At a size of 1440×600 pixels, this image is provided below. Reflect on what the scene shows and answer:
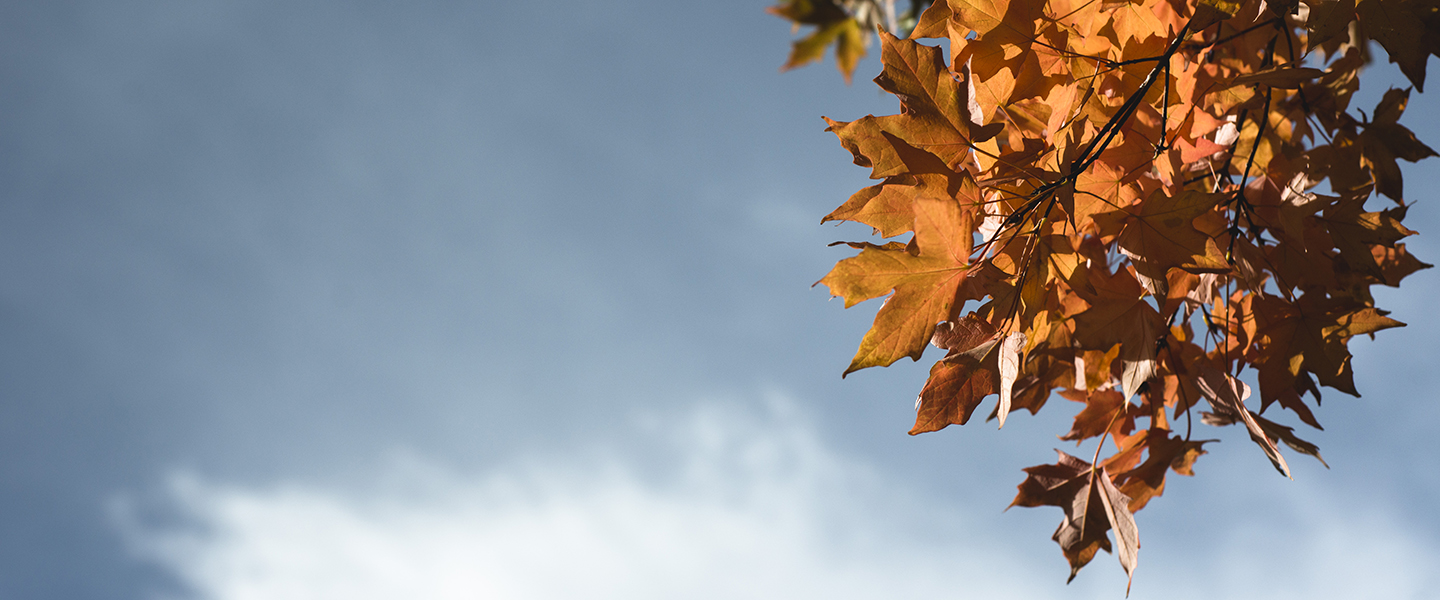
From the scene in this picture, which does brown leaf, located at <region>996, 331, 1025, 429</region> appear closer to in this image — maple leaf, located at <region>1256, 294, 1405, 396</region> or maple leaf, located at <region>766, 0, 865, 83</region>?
maple leaf, located at <region>1256, 294, 1405, 396</region>

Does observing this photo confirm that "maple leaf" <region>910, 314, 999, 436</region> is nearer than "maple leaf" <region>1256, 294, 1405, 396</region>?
Yes

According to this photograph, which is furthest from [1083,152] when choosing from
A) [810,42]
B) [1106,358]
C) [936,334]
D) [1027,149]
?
[810,42]

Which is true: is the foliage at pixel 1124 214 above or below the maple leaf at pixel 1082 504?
above

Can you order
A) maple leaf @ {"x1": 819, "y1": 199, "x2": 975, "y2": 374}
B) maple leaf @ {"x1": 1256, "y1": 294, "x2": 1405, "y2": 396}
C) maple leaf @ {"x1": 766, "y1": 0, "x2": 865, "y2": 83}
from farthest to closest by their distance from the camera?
maple leaf @ {"x1": 766, "y1": 0, "x2": 865, "y2": 83}
maple leaf @ {"x1": 1256, "y1": 294, "x2": 1405, "y2": 396}
maple leaf @ {"x1": 819, "y1": 199, "x2": 975, "y2": 374}

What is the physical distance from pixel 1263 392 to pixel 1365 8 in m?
0.34

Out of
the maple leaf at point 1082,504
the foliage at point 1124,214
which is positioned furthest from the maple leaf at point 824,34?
the maple leaf at point 1082,504

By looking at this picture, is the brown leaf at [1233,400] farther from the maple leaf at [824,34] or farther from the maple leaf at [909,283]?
the maple leaf at [824,34]

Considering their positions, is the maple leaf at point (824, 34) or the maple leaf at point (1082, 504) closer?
the maple leaf at point (1082, 504)

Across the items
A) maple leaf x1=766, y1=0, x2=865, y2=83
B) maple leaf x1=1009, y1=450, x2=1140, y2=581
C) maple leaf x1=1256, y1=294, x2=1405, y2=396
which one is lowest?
maple leaf x1=1009, y1=450, x2=1140, y2=581

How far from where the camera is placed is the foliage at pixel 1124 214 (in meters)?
0.53

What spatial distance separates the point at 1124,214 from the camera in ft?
1.84

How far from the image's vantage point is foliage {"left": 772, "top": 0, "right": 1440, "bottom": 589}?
534 mm

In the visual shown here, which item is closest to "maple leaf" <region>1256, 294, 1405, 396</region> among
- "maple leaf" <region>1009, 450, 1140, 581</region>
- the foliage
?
the foliage

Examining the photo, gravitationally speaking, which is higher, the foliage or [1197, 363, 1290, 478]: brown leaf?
the foliage
